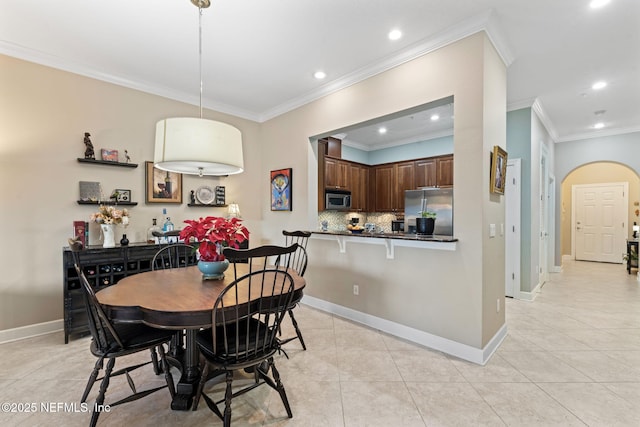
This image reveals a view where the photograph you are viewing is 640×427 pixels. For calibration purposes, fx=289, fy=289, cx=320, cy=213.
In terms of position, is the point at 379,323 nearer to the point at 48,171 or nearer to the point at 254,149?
the point at 254,149

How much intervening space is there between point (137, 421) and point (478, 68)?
373cm

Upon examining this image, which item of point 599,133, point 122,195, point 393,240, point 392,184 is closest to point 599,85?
point 599,133

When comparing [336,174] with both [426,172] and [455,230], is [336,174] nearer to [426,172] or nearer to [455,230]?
[426,172]

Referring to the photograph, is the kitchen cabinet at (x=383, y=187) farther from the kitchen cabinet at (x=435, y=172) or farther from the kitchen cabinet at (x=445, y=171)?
the kitchen cabinet at (x=445, y=171)

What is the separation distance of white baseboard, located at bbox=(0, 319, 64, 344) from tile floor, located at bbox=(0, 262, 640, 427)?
0.37 ft

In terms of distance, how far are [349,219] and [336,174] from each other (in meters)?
1.27

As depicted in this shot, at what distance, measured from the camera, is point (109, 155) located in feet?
11.5

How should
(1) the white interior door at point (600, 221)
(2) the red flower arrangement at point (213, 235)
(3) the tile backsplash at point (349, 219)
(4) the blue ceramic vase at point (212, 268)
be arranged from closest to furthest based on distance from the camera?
(2) the red flower arrangement at point (213, 235) < (4) the blue ceramic vase at point (212, 268) < (3) the tile backsplash at point (349, 219) < (1) the white interior door at point (600, 221)

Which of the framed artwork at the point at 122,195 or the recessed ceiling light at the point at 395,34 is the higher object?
the recessed ceiling light at the point at 395,34

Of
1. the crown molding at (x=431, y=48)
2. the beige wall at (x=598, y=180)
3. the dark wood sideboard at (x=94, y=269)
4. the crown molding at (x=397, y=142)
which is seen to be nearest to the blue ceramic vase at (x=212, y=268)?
the dark wood sideboard at (x=94, y=269)

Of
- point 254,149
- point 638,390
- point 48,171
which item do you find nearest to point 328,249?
point 254,149

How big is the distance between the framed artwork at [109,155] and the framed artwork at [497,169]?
422 centimetres

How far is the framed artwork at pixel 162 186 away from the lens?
3.83 meters

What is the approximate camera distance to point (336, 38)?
2.83 m
